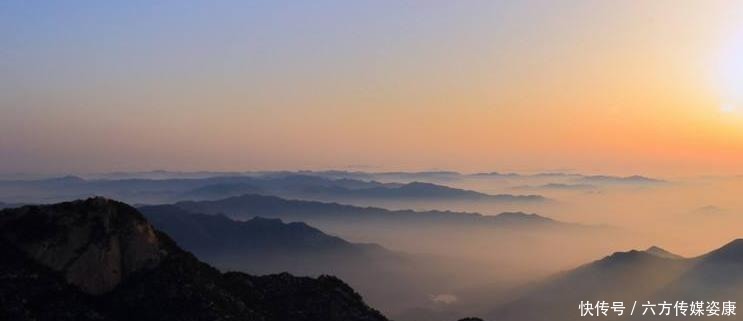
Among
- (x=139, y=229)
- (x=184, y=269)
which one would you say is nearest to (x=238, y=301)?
(x=184, y=269)

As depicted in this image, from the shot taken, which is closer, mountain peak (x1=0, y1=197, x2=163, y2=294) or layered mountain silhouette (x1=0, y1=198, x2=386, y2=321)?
layered mountain silhouette (x1=0, y1=198, x2=386, y2=321)

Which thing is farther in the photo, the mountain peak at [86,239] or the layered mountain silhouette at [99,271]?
the mountain peak at [86,239]

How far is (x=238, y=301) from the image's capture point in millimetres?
62656

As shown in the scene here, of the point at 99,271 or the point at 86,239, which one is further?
the point at 86,239

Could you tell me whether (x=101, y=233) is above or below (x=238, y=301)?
above

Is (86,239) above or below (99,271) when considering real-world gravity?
above

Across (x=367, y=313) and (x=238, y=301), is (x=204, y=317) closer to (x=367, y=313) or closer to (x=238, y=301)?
(x=238, y=301)

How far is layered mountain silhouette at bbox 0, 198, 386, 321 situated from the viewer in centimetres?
5231

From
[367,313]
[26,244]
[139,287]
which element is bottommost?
[367,313]

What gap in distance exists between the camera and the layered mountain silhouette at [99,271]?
172ft

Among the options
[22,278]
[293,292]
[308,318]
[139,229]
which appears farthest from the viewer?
[293,292]

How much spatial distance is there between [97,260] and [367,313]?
97.8 ft

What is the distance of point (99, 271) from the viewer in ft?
185

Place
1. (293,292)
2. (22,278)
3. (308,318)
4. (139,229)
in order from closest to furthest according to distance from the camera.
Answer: (22,278)
(139,229)
(308,318)
(293,292)
